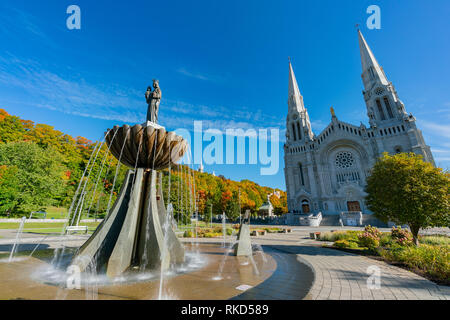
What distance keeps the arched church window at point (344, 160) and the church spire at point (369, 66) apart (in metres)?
19.5

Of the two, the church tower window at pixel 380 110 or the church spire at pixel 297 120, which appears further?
the church spire at pixel 297 120

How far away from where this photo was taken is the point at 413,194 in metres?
9.35

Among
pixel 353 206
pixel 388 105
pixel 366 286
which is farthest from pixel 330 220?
pixel 366 286

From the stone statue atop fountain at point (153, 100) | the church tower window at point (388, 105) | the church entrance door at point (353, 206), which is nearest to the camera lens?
the stone statue atop fountain at point (153, 100)

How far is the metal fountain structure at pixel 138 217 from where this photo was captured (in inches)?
213

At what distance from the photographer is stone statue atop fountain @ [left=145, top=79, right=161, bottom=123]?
777 centimetres

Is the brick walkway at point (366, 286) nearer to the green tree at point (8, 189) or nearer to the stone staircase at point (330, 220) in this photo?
the stone staircase at point (330, 220)

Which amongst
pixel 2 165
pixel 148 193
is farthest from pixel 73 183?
pixel 148 193

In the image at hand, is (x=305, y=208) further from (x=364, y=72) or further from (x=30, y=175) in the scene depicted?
(x=30, y=175)

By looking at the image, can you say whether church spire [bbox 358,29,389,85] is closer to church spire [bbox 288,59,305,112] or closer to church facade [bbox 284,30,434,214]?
church facade [bbox 284,30,434,214]

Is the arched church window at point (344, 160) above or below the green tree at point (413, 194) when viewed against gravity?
above

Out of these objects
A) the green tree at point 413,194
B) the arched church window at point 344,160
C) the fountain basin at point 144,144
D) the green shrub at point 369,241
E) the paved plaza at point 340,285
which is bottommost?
the paved plaza at point 340,285

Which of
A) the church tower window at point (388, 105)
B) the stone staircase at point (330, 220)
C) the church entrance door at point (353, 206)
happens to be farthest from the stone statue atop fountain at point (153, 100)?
the church tower window at point (388, 105)
